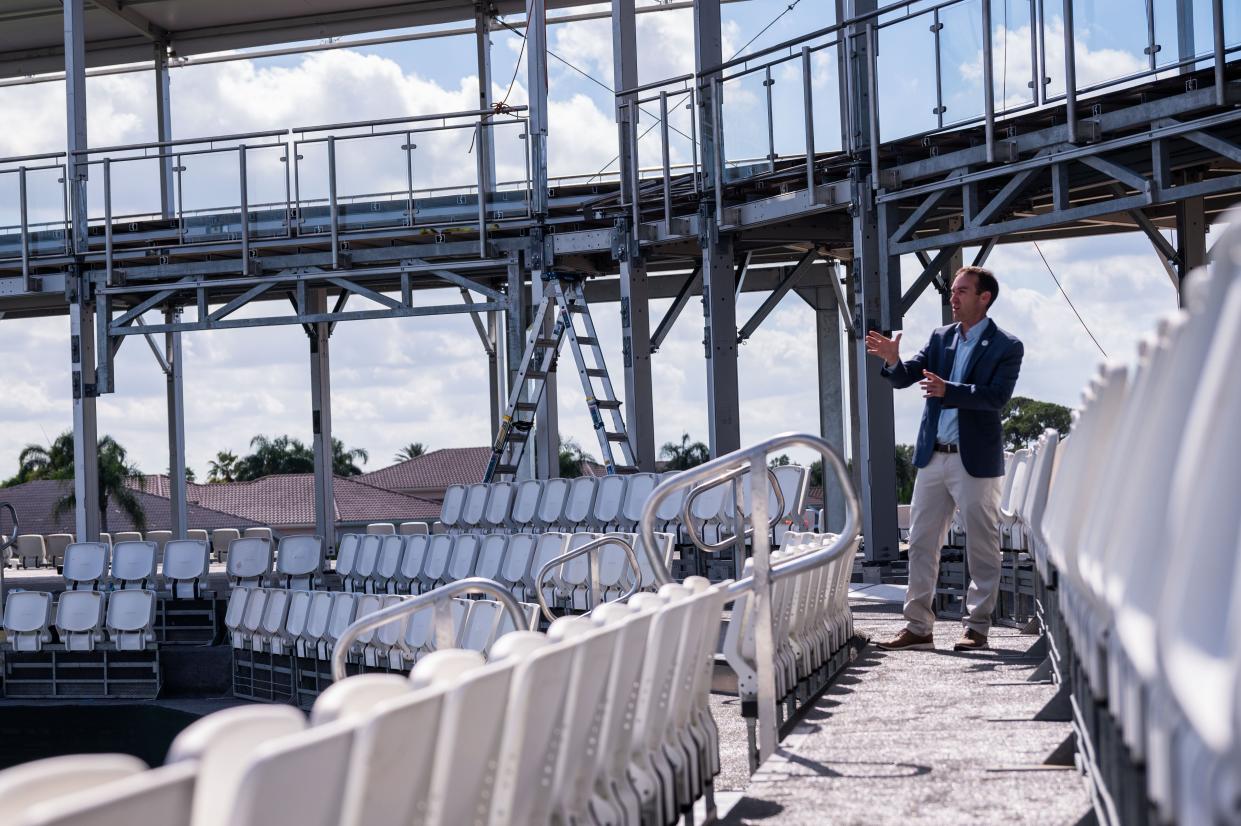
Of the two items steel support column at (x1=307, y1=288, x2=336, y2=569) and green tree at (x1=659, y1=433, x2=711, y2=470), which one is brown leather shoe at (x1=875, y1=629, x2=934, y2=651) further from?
green tree at (x1=659, y1=433, x2=711, y2=470)

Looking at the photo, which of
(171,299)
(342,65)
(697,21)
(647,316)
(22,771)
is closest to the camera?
(22,771)

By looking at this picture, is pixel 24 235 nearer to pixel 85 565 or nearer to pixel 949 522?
pixel 85 565

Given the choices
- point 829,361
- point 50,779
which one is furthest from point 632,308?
point 50,779

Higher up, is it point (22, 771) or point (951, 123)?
point (951, 123)

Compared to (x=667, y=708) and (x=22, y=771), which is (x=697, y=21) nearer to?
(x=667, y=708)

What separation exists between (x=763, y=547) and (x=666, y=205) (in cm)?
968

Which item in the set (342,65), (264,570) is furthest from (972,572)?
(342,65)

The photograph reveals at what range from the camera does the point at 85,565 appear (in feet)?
54.7

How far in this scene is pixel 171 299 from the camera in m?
19.1

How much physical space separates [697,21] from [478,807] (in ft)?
41.1

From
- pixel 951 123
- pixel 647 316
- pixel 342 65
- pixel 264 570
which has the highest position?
pixel 342 65

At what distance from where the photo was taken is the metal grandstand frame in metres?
10.2

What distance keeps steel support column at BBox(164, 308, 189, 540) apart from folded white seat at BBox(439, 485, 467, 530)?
685 centimetres

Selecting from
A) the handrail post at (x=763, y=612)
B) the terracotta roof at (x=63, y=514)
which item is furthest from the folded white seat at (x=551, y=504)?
the terracotta roof at (x=63, y=514)
